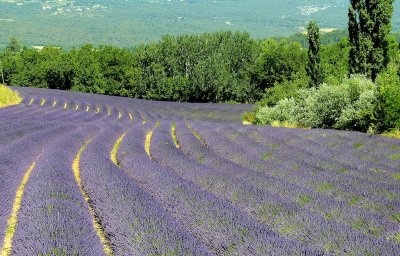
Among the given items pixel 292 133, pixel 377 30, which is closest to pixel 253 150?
pixel 292 133

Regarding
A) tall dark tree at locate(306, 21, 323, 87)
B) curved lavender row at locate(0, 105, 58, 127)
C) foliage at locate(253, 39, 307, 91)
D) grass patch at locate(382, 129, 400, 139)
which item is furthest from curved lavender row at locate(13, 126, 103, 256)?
foliage at locate(253, 39, 307, 91)

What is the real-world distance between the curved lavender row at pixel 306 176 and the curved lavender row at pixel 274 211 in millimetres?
1299

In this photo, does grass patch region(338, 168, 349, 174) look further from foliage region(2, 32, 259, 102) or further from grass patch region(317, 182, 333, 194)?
foliage region(2, 32, 259, 102)

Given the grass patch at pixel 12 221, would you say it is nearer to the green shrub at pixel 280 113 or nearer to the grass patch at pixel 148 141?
the grass patch at pixel 148 141

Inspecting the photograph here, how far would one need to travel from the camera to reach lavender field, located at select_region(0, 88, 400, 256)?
687 centimetres

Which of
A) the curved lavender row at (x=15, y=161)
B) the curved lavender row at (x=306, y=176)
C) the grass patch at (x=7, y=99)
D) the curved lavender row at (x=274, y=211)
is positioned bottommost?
the curved lavender row at (x=306, y=176)

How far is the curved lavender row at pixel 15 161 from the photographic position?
9.20 meters

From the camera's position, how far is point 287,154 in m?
15.9

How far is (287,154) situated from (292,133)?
481 cm

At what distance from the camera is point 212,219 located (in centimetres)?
794

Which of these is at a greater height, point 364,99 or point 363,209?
point 364,99

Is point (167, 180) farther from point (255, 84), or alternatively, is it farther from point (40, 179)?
point (255, 84)

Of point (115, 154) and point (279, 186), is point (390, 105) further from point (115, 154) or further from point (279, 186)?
point (115, 154)

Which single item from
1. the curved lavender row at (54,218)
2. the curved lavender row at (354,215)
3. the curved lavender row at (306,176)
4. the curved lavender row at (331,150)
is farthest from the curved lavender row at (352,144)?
the curved lavender row at (54,218)
